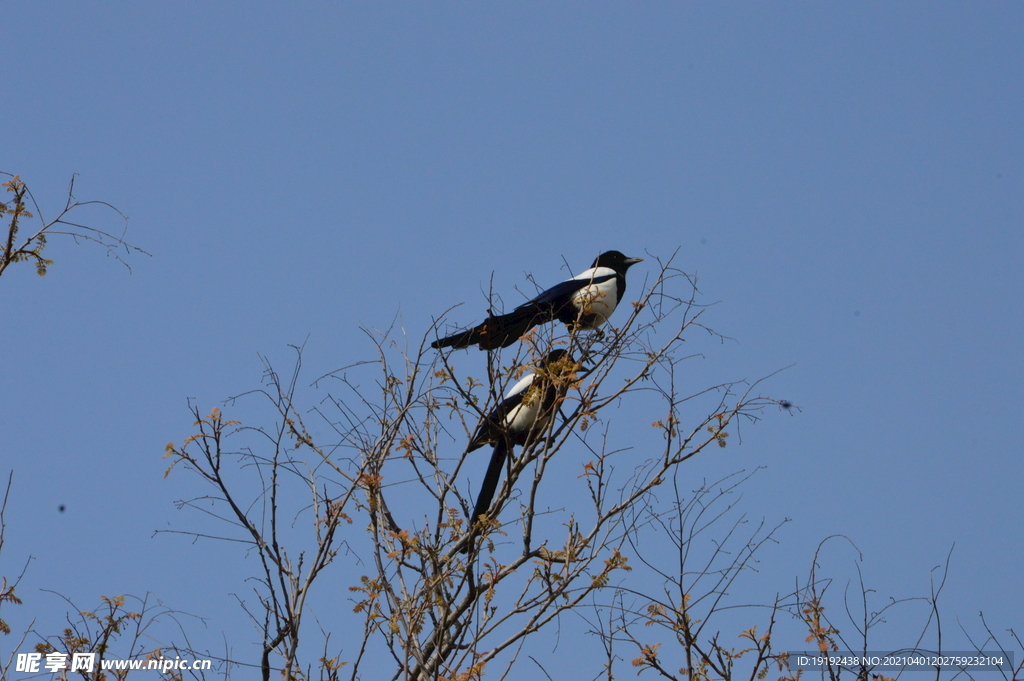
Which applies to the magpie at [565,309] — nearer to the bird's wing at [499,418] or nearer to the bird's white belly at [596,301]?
the bird's white belly at [596,301]

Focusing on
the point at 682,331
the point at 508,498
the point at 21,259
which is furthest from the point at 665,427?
the point at 21,259

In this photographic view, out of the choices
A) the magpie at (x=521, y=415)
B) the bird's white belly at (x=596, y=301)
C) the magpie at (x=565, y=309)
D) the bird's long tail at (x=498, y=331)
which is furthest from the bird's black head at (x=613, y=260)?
the magpie at (x=521, y=415)

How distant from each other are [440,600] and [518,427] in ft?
3.85

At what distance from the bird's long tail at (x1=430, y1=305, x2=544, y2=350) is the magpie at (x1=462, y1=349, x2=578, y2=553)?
0.25 metres

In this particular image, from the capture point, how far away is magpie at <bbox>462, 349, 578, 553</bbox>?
3871mm

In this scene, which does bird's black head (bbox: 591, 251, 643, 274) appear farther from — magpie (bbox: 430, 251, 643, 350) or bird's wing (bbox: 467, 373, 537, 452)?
bird's wing (bbox: 467, 373, 537, 452)

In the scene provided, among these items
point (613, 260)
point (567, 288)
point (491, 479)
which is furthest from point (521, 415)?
point (613, 260)

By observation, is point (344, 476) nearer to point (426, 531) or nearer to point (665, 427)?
point (426, 531)

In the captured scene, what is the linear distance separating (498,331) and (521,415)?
0.42 meters

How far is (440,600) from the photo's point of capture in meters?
3.50

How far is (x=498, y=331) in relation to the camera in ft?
15.1

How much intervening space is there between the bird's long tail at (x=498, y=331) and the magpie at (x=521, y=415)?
246 mm

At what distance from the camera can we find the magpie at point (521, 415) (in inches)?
152

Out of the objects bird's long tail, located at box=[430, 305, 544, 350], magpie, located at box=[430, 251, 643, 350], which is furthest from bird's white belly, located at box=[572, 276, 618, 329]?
bird's long tail, located at box=[430, 305, 544, 350]
